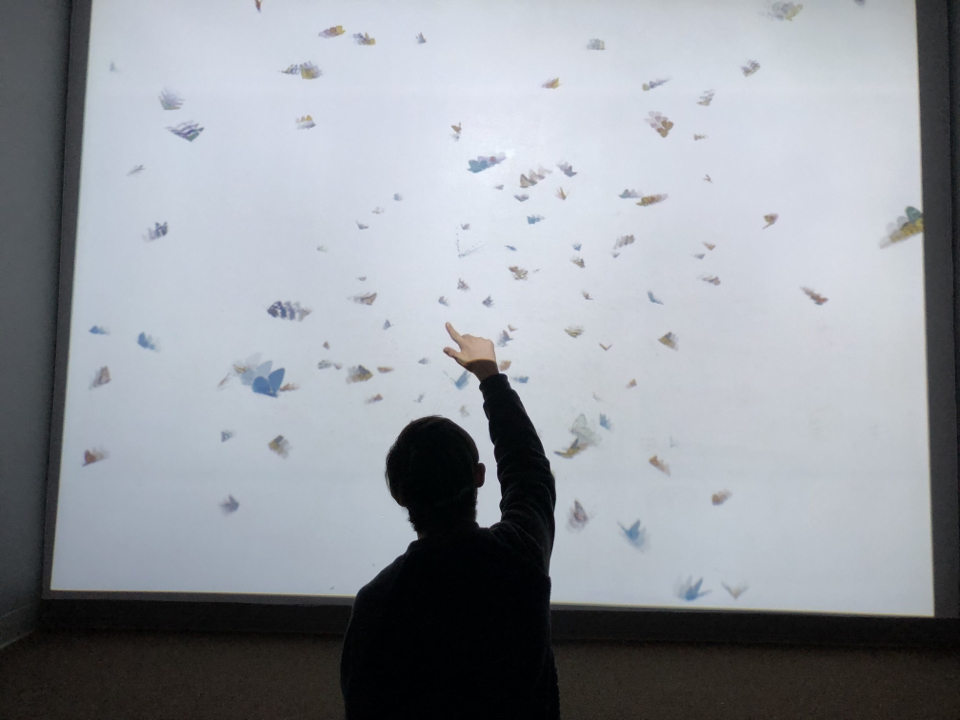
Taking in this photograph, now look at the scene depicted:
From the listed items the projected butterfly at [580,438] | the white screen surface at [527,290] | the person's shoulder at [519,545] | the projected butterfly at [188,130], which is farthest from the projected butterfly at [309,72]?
the person's shoulder at [519,545]

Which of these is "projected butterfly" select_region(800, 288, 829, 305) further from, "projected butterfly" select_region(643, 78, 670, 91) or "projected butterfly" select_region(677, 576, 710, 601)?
"projected butterfly" select_region(677, 576, 710, 601)

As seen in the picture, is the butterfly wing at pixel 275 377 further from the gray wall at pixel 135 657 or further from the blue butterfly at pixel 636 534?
the blue butterfly at pixel 636 534

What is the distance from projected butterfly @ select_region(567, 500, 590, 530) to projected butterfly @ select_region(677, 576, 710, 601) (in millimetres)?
356

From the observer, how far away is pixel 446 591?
707 millimetres

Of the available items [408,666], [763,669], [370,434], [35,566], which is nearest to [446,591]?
[408,666]

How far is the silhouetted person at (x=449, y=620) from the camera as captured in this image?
27.5 inches

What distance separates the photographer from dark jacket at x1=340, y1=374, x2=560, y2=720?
70cm

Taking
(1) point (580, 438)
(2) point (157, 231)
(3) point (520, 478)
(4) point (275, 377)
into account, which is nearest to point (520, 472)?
(3) point (520, 478)

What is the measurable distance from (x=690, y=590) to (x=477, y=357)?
1.26 m

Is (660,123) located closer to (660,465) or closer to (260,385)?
(660,465)

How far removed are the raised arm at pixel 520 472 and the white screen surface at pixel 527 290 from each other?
2.97ft

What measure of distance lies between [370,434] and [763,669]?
135 cm

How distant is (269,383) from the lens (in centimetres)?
190

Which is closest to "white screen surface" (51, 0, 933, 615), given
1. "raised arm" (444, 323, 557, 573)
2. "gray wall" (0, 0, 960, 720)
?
"gray wall" (0, 0, 960, 720)
